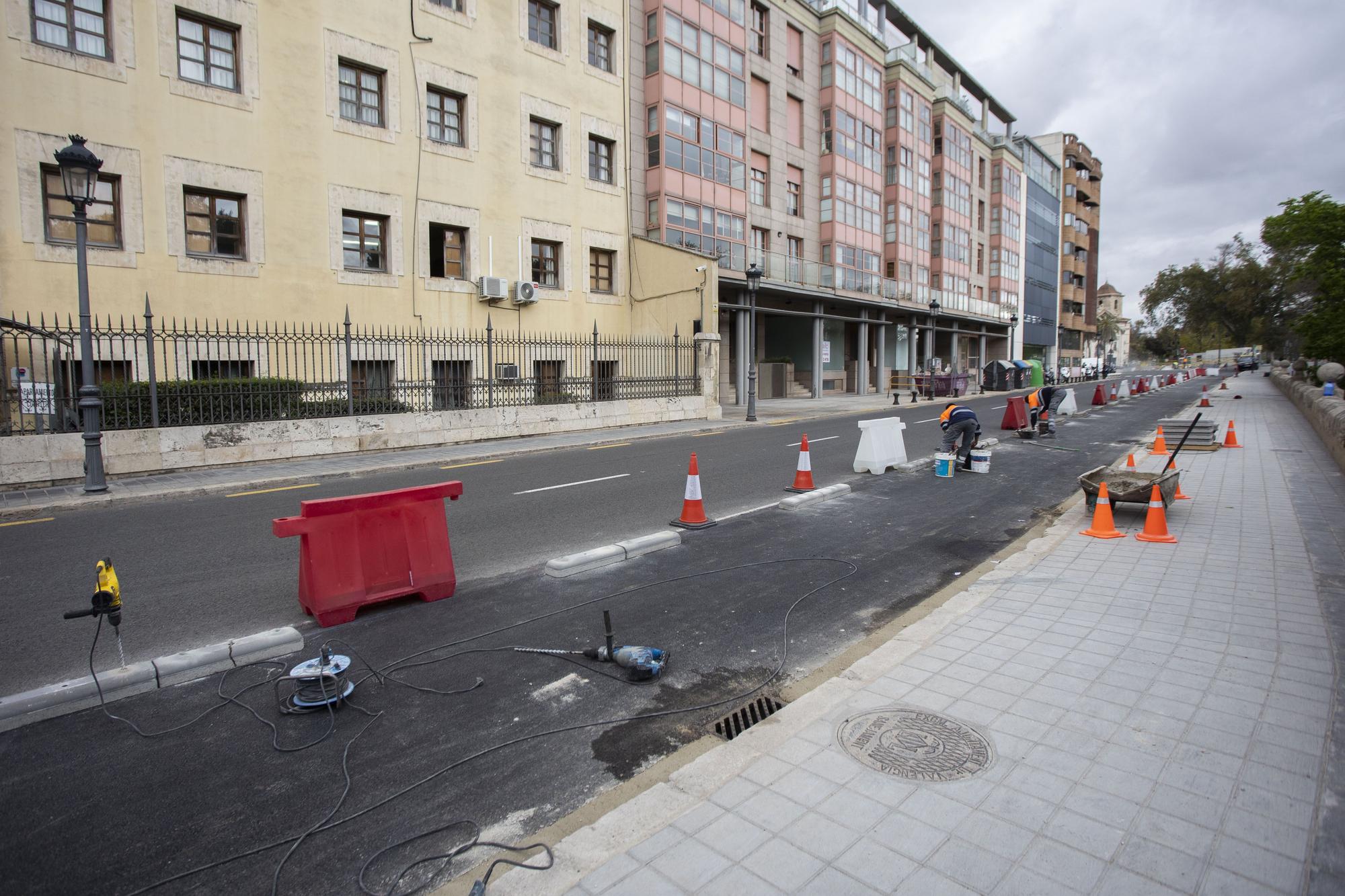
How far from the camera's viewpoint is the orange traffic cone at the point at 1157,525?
709 centimetres

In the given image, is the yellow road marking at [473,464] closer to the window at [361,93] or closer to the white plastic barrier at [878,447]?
the white plastic barrier at [878,447]

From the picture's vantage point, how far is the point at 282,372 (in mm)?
18203

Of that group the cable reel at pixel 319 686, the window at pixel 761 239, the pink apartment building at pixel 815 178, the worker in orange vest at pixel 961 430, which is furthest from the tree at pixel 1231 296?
the cable reel at pixel 319 686

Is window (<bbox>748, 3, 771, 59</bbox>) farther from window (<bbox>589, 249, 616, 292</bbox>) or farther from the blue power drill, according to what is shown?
the blue power drill

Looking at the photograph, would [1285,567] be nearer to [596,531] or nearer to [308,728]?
[596,531]

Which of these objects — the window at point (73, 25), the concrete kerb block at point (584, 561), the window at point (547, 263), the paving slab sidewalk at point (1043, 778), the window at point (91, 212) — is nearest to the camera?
the paving slab sidewalk at point (1043, 778)

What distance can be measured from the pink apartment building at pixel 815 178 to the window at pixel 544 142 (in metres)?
4.50

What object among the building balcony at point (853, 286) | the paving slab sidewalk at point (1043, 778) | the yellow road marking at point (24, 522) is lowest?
the paving slab sidewalk at point (1043, 778)

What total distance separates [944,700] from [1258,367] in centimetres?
9659

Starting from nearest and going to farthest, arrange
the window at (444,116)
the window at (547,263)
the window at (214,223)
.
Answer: the window at (214,223)
the window at (444,116)
the window at (547,263)

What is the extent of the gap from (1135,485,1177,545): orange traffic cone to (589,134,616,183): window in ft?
73.6

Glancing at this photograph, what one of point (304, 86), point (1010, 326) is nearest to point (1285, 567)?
point (304, 86)

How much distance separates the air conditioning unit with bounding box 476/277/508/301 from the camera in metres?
21.7

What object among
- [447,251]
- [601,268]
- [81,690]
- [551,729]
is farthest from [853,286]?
[81,690]
